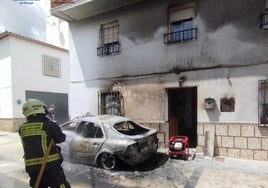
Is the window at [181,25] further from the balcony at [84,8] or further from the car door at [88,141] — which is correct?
the car door at [88,141]

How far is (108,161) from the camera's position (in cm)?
711

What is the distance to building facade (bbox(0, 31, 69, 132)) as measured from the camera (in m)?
15.4

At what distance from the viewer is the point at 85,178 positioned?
647 cm

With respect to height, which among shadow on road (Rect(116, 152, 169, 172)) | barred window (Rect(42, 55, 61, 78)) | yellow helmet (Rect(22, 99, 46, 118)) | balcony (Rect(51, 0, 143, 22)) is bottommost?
shadow on road (Rect(116, 152, 169, 172))

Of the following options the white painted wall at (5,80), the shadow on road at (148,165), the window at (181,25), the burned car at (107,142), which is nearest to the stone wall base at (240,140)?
the shadow on road at (148,165)

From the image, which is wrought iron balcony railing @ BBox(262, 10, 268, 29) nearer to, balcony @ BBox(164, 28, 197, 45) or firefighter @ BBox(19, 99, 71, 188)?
balcony @ BBox(164, 28, 197, 45)

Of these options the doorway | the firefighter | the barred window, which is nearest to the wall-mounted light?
the doorway

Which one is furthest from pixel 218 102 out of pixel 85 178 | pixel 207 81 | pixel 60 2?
pixel 60 2

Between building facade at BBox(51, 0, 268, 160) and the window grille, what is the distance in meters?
0.04

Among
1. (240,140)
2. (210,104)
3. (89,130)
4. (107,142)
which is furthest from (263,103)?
(89,130)

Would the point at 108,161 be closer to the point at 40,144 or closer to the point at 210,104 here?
the point at 210,104

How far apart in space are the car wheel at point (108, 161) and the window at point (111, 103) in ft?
11.5

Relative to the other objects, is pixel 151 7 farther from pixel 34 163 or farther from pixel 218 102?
pixel 34 163

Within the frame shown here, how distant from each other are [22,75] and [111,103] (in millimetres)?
7866
